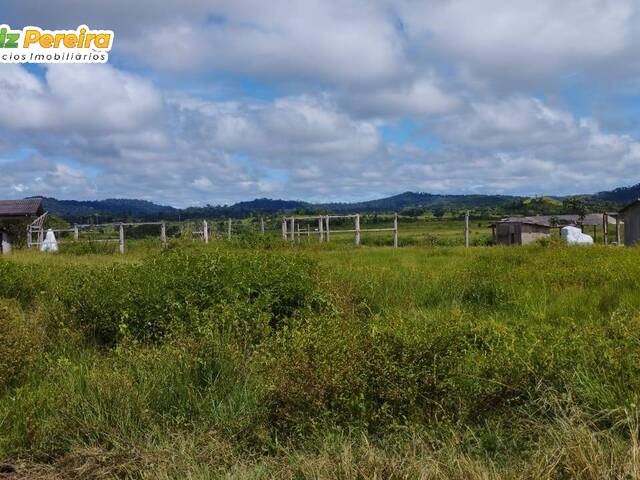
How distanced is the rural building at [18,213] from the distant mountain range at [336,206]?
5633 mm

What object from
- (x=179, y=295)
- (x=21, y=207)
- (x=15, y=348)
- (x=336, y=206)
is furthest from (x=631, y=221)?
(x=336, y=206)

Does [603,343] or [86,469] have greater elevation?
[603,343]

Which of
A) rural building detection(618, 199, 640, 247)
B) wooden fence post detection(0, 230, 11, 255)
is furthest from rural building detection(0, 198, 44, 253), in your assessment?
rural building detection(618, 199, 640, 247)

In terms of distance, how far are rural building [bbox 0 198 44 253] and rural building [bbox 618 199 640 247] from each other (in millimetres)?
25437

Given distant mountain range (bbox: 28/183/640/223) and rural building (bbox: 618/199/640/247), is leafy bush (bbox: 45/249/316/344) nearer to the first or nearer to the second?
rural building (bbox: 618/199/640/247)

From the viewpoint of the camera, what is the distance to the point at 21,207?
29.1m

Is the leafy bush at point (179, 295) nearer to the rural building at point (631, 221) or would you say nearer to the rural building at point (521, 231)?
the rural building at point (631, 221)

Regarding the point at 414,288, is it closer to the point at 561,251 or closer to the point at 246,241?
the point at 561,251

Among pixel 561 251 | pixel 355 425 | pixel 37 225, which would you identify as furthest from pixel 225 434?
pixel 37 225

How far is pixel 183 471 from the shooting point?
4234 millimetres

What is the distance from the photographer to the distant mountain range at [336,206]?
69125mm

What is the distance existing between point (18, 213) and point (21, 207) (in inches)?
40.3

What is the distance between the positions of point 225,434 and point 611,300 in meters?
6.15

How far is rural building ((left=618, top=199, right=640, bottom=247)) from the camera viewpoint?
79.6 ft
